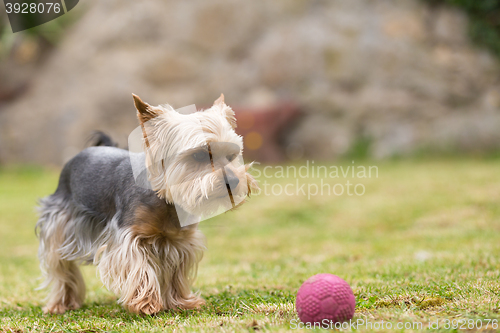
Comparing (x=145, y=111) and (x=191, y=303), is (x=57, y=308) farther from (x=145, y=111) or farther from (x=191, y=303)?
(x=145, y=111)

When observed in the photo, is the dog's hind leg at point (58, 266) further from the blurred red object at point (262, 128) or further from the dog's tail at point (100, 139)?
the blurred red object at point (262, 128)

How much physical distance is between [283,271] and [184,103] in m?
9.60

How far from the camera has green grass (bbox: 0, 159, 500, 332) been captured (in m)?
3.67

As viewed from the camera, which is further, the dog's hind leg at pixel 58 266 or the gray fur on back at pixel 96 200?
the dog's hind leg at pixel 58 266

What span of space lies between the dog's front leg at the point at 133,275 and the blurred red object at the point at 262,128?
31.1 feet

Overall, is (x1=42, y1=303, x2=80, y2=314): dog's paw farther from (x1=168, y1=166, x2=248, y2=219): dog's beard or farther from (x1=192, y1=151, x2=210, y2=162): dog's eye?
(x1=192, y1=151, x2=210, y2=162): dog's eye

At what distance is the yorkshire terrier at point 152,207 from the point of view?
12.4 feet

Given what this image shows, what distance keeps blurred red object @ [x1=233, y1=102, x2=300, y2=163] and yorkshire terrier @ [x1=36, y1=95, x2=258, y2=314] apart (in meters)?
8.94

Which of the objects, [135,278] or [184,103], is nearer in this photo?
[135,278]

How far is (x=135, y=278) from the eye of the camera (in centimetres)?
396

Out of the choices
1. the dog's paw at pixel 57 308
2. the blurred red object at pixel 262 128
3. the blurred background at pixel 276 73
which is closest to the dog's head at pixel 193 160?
the dog's paw at pixel 57 308

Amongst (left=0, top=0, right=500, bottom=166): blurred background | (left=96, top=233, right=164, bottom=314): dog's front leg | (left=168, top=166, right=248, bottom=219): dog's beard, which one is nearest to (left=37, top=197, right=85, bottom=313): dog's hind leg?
(left=96, top=233, right=164, bottom=314): dog's front leg

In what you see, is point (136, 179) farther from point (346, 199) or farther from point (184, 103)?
point (184, 103)

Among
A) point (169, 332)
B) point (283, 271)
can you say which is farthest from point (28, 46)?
point (169, 332)
